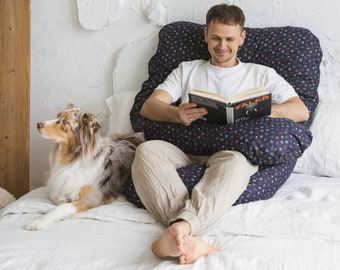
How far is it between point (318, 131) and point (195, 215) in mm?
922

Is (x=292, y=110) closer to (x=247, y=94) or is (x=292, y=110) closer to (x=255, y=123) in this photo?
(x=255, y=123)

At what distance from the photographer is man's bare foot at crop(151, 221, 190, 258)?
4.40ft

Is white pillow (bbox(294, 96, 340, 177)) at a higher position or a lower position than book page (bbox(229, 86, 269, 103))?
lower

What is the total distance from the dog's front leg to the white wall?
868 millimetres

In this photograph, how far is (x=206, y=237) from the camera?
1510 millimetres

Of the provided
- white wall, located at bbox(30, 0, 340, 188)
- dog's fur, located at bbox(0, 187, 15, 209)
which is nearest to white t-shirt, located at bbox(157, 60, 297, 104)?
white wall, located at bbox(30, 0, 340, 188)

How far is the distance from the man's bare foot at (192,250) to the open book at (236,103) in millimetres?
510

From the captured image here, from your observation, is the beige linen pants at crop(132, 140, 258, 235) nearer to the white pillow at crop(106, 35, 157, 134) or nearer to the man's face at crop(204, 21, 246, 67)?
the man's face at crop(204, 21, 246, 67)

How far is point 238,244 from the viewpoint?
57.1 inches

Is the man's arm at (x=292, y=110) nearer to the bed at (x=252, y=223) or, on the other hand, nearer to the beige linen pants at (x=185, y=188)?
the bed at (x=252, y=223)

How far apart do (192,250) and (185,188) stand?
325 millimetres

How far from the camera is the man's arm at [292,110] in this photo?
6.36 ft

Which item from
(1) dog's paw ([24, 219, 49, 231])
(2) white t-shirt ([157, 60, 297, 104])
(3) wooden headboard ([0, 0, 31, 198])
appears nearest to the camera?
(1) dog's paw ([24, 219, 49, 231])

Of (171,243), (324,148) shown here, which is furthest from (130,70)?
(171,243)
